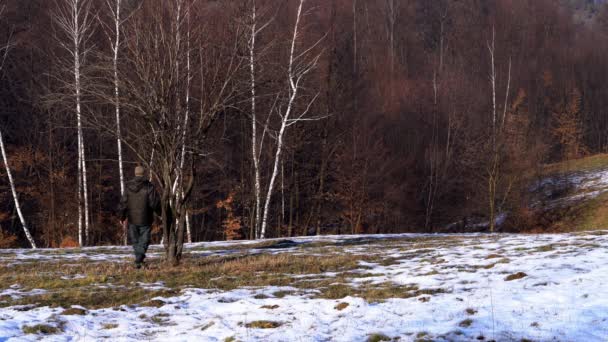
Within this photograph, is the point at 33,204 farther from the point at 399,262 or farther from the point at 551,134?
the point at 551,134

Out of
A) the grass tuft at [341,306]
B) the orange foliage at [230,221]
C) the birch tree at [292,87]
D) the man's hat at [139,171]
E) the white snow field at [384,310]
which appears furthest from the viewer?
the orange foliage at [230,221]

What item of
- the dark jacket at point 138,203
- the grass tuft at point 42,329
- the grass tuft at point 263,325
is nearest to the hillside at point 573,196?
the dark jacket at point 138,203

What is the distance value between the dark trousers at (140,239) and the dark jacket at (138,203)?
109 millimetres

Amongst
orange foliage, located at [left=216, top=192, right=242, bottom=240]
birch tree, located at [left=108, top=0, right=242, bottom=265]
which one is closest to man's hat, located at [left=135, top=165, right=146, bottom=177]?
birch tree, located at [left=108, top=0, right=242, bottom=265]

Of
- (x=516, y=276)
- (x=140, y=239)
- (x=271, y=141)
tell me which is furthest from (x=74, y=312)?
(x=271, y=141)

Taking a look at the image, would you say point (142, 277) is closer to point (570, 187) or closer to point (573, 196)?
point (573, 196)

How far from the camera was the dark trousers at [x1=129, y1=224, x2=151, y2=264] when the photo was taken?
11.0 m

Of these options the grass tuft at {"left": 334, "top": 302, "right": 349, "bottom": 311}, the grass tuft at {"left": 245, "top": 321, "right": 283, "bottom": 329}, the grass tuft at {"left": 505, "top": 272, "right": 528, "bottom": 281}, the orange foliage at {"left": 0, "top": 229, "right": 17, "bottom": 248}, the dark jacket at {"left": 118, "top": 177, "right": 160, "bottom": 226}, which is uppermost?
the dark jacket at {"left": 118, "top": 177, "right": 160, "bottom": 226}

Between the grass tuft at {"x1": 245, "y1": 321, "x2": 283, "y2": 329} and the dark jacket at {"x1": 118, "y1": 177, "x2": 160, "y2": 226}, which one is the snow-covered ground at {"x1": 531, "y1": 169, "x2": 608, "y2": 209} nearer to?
the dark jacket at {"x1": 118, "y1": 177, "x2": 160, "y2": 226}

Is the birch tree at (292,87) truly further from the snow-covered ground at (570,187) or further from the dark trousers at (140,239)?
the snow-covered ground at (570,187)

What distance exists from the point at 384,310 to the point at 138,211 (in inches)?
236

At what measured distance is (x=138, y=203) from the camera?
11039mm

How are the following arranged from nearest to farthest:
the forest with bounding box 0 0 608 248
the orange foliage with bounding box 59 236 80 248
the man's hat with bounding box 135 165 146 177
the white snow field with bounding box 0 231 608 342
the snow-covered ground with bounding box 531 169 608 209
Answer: the white snow field with bounding box 0 231 608 342, the man's hat with bounding box 135 165 146 177, the forest with bounding box 0 0 608 248, the orange foliage with bounding box 59 236 80 248, the snow-covered ground with bounding box 531 169 608 209

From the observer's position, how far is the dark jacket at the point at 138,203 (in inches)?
434
